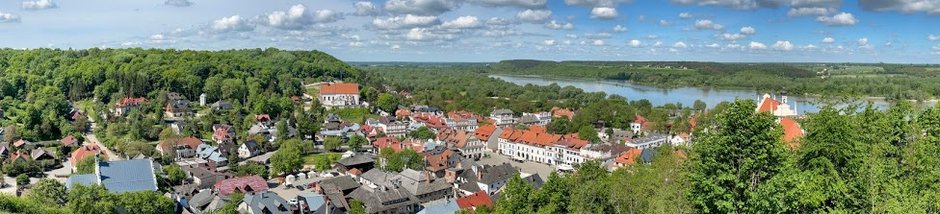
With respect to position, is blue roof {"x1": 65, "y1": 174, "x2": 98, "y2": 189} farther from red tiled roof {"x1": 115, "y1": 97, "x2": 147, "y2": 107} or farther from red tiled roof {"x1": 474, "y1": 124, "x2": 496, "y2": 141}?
red tiled roof {"x1": 115, "y1": 97, "x2": 147, "y2": 107}

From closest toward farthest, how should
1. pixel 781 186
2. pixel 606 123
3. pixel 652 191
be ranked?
1. pixel 781 186
2. pixel 652 191
3. pixel 606 123

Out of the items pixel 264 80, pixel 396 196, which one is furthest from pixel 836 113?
pixel 264 80

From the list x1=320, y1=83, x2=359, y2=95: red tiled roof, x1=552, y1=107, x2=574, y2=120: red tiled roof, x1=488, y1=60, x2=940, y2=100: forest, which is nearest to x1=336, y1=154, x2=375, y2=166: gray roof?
x1=552, y1=107, x2=574, y2=120: red tiled roof

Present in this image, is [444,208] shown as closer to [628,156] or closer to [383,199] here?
[383,199]

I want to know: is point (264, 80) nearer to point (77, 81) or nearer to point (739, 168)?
point (77, 81)

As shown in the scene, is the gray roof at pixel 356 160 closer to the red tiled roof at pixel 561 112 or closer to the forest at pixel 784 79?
the red tiled roof at pixel 561 112

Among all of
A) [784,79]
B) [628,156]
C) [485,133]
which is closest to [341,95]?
[485,133]

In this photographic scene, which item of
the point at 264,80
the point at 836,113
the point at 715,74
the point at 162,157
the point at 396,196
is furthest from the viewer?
the point at 715,74

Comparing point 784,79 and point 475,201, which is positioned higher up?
point 784,79
